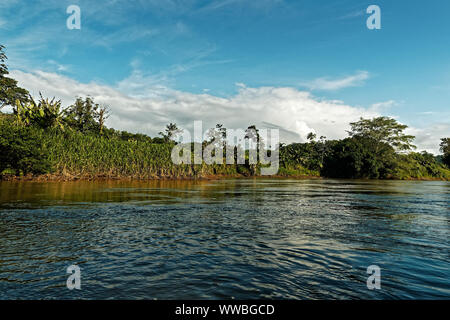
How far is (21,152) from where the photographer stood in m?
25.5

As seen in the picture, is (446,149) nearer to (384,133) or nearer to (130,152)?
(384,133)

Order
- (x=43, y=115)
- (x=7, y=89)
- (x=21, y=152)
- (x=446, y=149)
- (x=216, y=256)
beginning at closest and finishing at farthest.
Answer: (x=216, y=256) < (x=21, y=152) < (x=43, y=115) < (x=7, y=89) < (x=446, y=149)

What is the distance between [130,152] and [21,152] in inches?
490

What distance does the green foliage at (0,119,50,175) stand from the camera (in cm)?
2525

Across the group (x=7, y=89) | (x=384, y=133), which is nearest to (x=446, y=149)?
(x=384, y=133)

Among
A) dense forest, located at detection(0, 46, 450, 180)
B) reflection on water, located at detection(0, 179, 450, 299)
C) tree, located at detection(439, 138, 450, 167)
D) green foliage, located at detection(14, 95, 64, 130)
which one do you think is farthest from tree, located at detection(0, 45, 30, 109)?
tree, located at detection(439, 138, 450, 167)

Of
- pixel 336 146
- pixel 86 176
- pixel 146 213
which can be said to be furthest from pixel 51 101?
pixel 336 146

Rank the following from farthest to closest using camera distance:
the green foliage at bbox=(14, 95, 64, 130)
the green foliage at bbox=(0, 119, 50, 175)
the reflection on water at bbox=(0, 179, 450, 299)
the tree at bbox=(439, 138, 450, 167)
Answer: the tree at bbox=(439, 138, 450, 167) → the green foliage at bbox=(14, 95, 64, 130) → the green foliage at bbox=(0, 119, 50, 175) → the reflection on water at bbox=(0, 179, 450, 299)

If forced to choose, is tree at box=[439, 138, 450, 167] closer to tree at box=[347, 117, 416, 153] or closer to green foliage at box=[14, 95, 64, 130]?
tree at box=[347, 117, 416, 153]

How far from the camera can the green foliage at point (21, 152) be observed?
25250mm

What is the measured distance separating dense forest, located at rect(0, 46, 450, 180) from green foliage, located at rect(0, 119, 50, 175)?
1cm

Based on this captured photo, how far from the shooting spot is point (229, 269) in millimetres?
4703

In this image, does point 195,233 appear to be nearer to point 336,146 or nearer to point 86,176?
point 86,176

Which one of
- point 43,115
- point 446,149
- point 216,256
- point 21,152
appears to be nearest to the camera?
point 216,256
